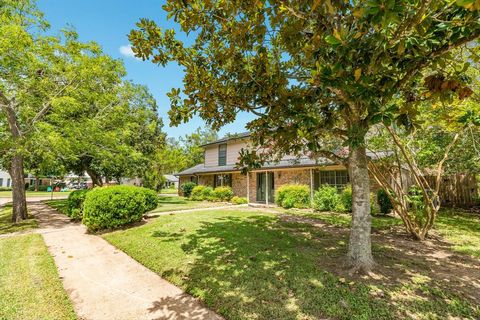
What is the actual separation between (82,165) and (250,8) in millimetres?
21912

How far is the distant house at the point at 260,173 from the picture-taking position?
15242 millimetres

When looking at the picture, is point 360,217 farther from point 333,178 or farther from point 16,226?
point 16,226

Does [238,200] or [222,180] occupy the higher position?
[222,180]

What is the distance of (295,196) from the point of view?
15.5m

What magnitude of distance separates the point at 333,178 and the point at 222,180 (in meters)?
10.9

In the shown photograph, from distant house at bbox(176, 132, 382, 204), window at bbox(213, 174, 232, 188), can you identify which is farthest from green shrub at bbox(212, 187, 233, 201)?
window at bbox(213, 174, 232, 188)

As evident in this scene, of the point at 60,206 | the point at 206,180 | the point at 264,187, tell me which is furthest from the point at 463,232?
the point at 60,206

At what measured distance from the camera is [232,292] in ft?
13.3

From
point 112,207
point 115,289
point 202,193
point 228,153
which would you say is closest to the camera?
point 115,289

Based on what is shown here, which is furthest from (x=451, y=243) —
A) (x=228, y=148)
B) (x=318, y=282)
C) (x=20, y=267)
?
(x=228, y=148)

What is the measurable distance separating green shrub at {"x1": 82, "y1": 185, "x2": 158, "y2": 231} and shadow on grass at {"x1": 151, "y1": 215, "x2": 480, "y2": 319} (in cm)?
335

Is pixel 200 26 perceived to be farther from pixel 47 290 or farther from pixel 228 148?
pixel 228 148

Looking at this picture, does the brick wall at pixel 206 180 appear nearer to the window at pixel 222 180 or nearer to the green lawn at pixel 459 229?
the window at pixel 222 180

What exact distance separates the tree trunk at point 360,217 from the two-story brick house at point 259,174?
6.66 metres
